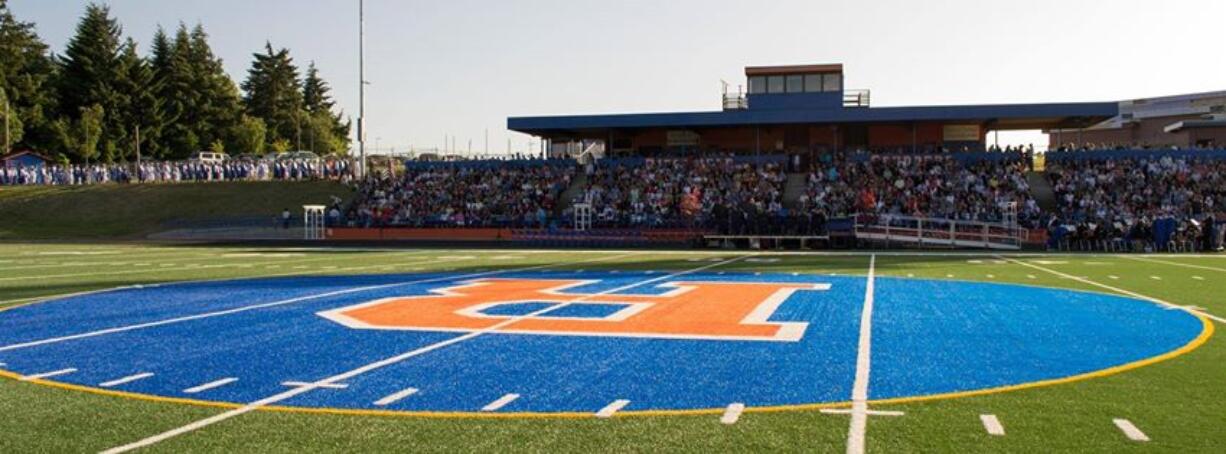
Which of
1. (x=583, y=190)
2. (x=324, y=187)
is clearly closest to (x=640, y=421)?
(x=583, y=190)

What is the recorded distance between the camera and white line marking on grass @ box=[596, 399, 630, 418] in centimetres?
637

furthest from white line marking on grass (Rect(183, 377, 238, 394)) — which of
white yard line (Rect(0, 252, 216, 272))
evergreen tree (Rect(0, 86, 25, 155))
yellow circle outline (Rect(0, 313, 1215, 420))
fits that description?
evergreen tree (Rect(0, 86, 25, 155))

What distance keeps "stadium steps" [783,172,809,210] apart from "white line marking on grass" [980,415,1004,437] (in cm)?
3552

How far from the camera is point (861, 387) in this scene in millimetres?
7215

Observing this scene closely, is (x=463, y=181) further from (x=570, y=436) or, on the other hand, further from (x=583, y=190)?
(x=570, y=436)

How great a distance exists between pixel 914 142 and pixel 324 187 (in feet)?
108

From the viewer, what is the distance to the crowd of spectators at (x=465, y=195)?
4259 centimetres

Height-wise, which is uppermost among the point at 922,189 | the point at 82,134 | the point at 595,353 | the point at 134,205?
the point at 82,134

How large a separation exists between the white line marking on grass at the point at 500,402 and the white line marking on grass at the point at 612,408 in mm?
739

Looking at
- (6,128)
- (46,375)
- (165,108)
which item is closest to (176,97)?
(165,108)

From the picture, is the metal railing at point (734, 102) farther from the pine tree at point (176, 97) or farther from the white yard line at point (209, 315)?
the pine tree at point (176, 97)

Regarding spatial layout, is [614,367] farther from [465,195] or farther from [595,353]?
[465,195]

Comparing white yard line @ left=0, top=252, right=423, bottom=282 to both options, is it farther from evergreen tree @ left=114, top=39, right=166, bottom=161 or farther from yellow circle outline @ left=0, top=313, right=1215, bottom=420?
evergreen tree @ left=114, top=39, right=166, bottom=161

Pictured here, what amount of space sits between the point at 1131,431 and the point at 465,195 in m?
41.7
